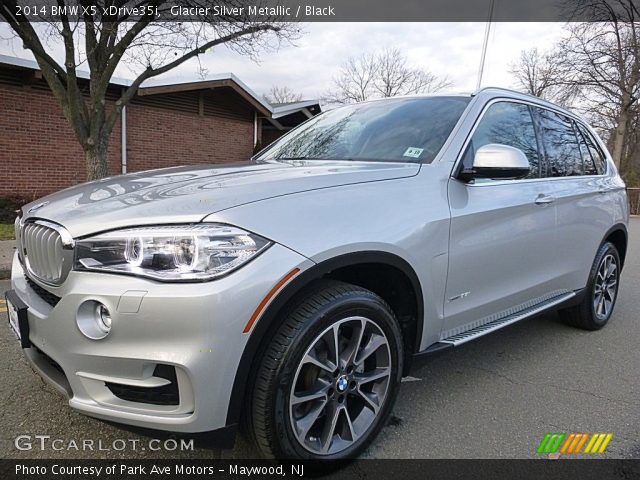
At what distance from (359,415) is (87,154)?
29.0 ft

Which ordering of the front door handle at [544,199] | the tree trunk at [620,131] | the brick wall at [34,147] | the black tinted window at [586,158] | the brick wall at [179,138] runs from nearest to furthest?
the front door handle at [544,199]
the black tinted window at [586,158]
the brick wall at [34,147]
the brick wall at [179,138]
the tree trunk at [620,131]

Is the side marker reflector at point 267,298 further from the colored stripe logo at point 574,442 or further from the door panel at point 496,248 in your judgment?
the colored stripe logo at point 574,442

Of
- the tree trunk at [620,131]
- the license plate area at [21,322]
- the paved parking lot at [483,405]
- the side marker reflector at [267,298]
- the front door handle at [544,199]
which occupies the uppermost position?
the tree trunk at [620,131]

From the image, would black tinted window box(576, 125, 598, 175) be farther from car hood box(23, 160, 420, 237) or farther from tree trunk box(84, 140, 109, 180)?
tree trunk box(84, 140, 109, 180)

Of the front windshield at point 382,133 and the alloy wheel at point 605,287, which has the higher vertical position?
the front windshield at point 382,133

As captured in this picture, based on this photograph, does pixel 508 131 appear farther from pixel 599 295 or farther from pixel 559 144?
pixel 599 295

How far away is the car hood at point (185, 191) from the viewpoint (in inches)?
72.7

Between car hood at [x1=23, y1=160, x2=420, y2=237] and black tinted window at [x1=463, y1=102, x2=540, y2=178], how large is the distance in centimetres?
57

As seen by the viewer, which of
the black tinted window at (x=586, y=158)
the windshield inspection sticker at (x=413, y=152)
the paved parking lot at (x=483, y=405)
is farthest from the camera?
the black tinted window at (x=586, y=158)

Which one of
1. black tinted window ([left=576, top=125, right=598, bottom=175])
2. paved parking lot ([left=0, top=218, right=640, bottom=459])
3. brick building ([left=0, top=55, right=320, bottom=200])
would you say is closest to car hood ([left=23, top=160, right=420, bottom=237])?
paved parking lot ([left=0, top=218, right=640, bottom=459])

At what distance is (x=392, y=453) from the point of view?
2.35 metres

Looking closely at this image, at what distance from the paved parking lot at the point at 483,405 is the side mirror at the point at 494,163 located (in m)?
1.14

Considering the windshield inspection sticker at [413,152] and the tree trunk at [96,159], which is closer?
the windshield inspection sticker at [413,152]

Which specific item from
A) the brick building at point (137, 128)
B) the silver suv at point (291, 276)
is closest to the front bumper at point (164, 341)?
the silver suv at point (291, 276)
